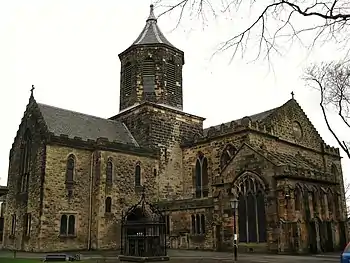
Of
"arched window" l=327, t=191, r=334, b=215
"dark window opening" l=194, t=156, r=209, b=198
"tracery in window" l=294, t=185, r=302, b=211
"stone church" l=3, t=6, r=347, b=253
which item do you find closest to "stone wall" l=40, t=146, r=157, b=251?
"stone church" l=3, t=6, r=347, b=253

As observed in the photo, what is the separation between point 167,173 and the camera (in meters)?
36.9

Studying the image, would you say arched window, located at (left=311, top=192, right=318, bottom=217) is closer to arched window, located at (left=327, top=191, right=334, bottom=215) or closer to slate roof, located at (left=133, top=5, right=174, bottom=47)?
arched window, located at (left=327, top=191, right=334, bottom=215)

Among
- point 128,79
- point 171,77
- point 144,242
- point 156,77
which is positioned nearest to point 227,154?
point 171,77

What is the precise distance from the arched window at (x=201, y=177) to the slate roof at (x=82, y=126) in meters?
6.24

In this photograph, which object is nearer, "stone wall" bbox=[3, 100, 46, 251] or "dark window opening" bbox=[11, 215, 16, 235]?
"stone wall" bbox=[3, 100, 46, 251]

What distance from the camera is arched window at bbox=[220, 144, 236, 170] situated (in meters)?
33.7

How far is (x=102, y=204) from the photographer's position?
30.8 meters

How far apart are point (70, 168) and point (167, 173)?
968cm

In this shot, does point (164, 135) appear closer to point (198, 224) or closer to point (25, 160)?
point (198, 224)

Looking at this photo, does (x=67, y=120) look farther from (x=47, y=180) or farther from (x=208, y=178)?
(x=208, y=178)

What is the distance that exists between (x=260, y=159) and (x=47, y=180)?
15508 mm

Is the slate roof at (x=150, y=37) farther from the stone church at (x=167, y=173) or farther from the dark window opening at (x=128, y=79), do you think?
the dark window opening at (x=128, y=79)

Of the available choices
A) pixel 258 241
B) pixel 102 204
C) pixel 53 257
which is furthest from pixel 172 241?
pixel 53 257

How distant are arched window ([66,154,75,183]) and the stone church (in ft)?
0.26
